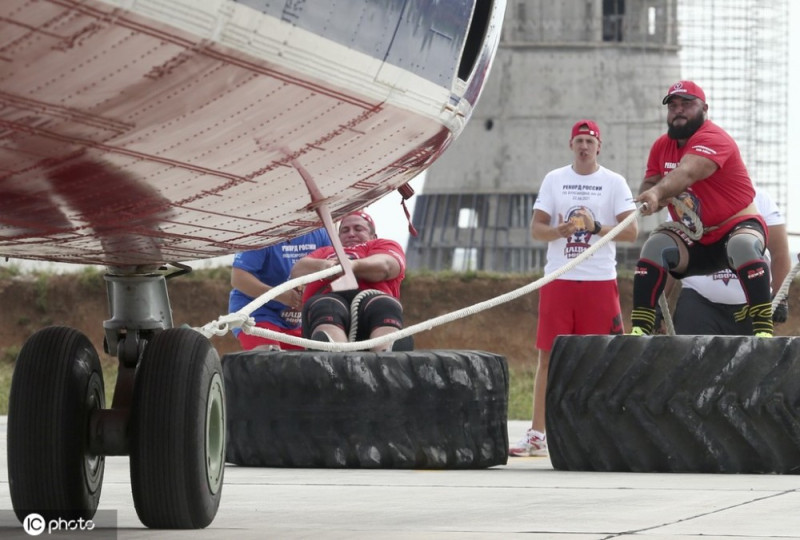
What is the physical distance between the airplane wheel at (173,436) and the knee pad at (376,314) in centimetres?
353

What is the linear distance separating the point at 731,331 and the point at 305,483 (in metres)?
3.60

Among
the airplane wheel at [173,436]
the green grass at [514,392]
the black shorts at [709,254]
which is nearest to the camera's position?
the airplane wheel at [173,436]

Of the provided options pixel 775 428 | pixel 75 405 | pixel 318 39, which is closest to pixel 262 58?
pixel 318 39

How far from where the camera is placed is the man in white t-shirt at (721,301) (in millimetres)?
9938

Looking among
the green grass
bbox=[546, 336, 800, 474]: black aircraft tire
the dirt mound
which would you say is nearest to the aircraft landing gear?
bbox=[546, 336, 800, 474]: black aircraft tire

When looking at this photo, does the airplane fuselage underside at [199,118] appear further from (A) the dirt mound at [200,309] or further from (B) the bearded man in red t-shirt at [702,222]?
(A) the dirt mound at [200,309]

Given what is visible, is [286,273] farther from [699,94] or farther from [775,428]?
[775,428]

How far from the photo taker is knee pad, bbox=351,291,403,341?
A: 8.77m

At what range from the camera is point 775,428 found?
7.67 meters

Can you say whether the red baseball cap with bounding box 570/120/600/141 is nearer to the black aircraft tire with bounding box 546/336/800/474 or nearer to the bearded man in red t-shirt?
the bearded man in red t-shirt

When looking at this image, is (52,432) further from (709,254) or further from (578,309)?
(578,309)

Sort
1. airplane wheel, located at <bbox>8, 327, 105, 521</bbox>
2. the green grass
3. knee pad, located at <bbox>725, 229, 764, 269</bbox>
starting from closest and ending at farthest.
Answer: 1. airplane wheel, located at <bbox>8, 327, 105, 521</bbox>
2. knee pad, located at <bbox>725, 229, 764, 269</bbox>
3. the green grass

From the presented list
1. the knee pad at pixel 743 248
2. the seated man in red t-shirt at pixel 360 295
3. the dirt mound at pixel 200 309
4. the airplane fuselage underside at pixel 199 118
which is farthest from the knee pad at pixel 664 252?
the dirt mound at pixel 200 309

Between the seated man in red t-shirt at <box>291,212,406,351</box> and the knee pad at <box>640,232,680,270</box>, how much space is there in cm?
131
